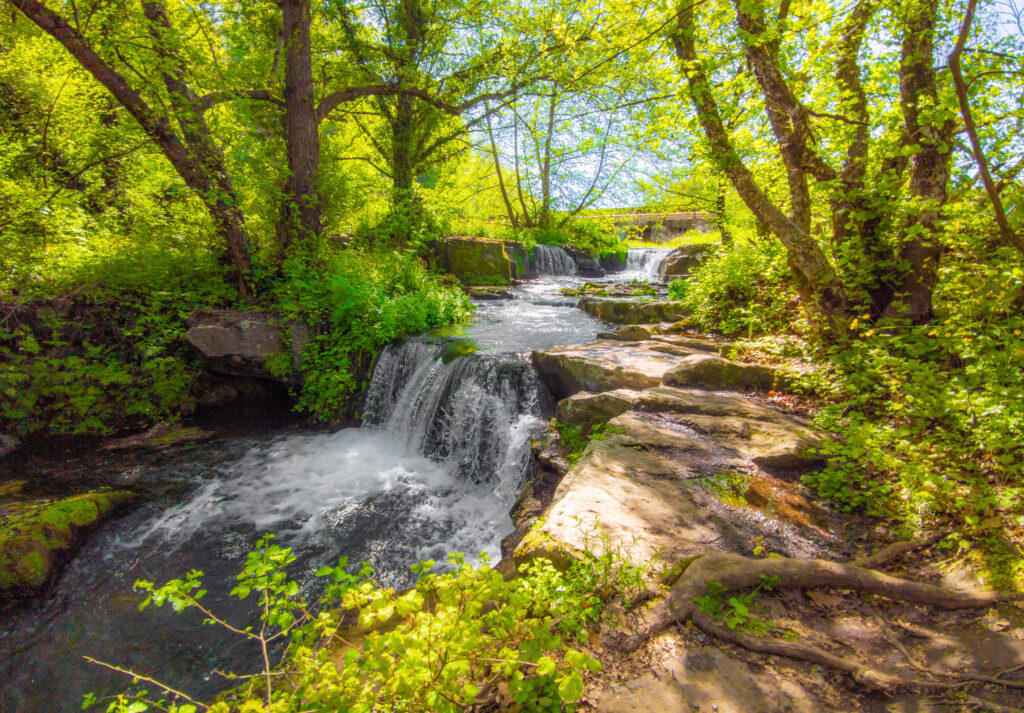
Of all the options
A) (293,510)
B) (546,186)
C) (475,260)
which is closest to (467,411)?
(293,510)

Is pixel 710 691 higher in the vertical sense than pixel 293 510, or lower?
higher

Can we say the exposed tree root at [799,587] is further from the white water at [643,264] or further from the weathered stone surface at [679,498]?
the white water at [643,264]

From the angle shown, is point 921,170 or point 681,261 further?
point 681,261

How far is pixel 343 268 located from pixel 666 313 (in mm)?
6492

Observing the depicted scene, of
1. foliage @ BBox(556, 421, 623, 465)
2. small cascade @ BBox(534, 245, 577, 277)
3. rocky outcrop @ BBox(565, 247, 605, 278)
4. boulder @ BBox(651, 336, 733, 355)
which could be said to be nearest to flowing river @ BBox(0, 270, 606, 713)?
foliage @ BBox(556, 421, 623, 465)

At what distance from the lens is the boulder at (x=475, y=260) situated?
45.4 feet

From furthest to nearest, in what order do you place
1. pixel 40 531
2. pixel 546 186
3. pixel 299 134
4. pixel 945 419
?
pixel 546 186
pixel 299 134
pixel 40 531
pixel 945 419

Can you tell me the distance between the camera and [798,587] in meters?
2.24

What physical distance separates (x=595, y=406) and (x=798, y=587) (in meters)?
2.70

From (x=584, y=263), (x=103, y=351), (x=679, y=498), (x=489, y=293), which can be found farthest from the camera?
(x=584, y=263)

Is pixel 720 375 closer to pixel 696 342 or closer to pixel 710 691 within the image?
pixel 696 342

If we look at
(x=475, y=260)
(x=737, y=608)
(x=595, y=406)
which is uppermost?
(x=475, y=260)

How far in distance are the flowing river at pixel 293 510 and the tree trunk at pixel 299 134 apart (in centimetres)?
311

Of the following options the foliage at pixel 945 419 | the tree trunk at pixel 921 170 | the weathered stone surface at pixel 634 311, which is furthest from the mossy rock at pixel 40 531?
the weathered stone surface at pixel 634 311
